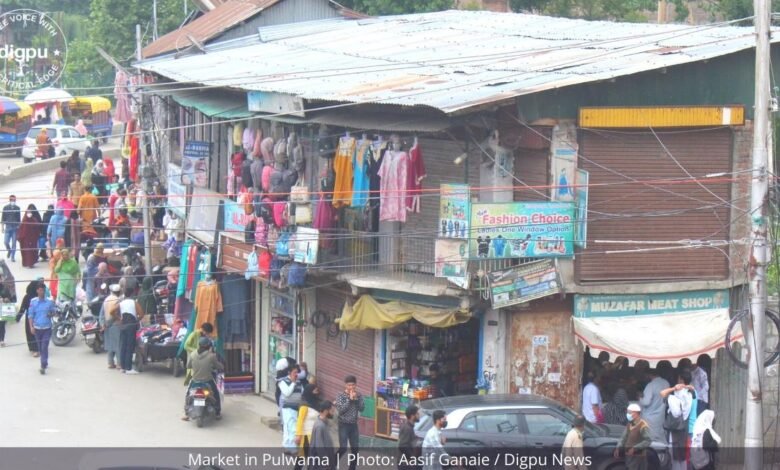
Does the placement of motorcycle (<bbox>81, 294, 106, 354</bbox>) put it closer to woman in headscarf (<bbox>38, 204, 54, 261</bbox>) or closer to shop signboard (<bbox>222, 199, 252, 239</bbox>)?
shop signboard (<bbox>222, 199, 252, 239</bbox>)

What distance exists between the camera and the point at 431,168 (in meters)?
20.3

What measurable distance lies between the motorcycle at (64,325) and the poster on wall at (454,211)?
9.85 m

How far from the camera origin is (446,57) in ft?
74.2

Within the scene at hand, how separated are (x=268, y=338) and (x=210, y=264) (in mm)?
1672

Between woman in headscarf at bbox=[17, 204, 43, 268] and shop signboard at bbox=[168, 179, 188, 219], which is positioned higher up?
shop signboard at bbox=[168, 179, 188, 219]

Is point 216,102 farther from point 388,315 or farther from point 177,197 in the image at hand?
point 388,315

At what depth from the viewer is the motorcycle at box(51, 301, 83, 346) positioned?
26000 mm

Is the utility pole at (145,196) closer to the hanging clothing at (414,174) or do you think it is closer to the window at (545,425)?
the hanging clothing at (414,174)

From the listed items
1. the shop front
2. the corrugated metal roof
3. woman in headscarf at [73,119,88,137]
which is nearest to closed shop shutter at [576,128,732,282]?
the corrugated metal roof

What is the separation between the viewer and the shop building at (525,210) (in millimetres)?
18562

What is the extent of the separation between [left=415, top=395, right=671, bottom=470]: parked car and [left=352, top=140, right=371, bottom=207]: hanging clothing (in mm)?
4085

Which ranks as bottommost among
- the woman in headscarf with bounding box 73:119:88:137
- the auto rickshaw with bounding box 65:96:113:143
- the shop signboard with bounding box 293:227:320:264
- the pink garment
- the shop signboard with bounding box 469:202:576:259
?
the shop signboard with bounding box 293:227:320:264

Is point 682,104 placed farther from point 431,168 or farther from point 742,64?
point 431,168

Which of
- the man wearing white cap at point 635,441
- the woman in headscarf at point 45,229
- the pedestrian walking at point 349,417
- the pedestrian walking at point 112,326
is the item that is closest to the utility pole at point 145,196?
the pedestrian walking at point 112,326
